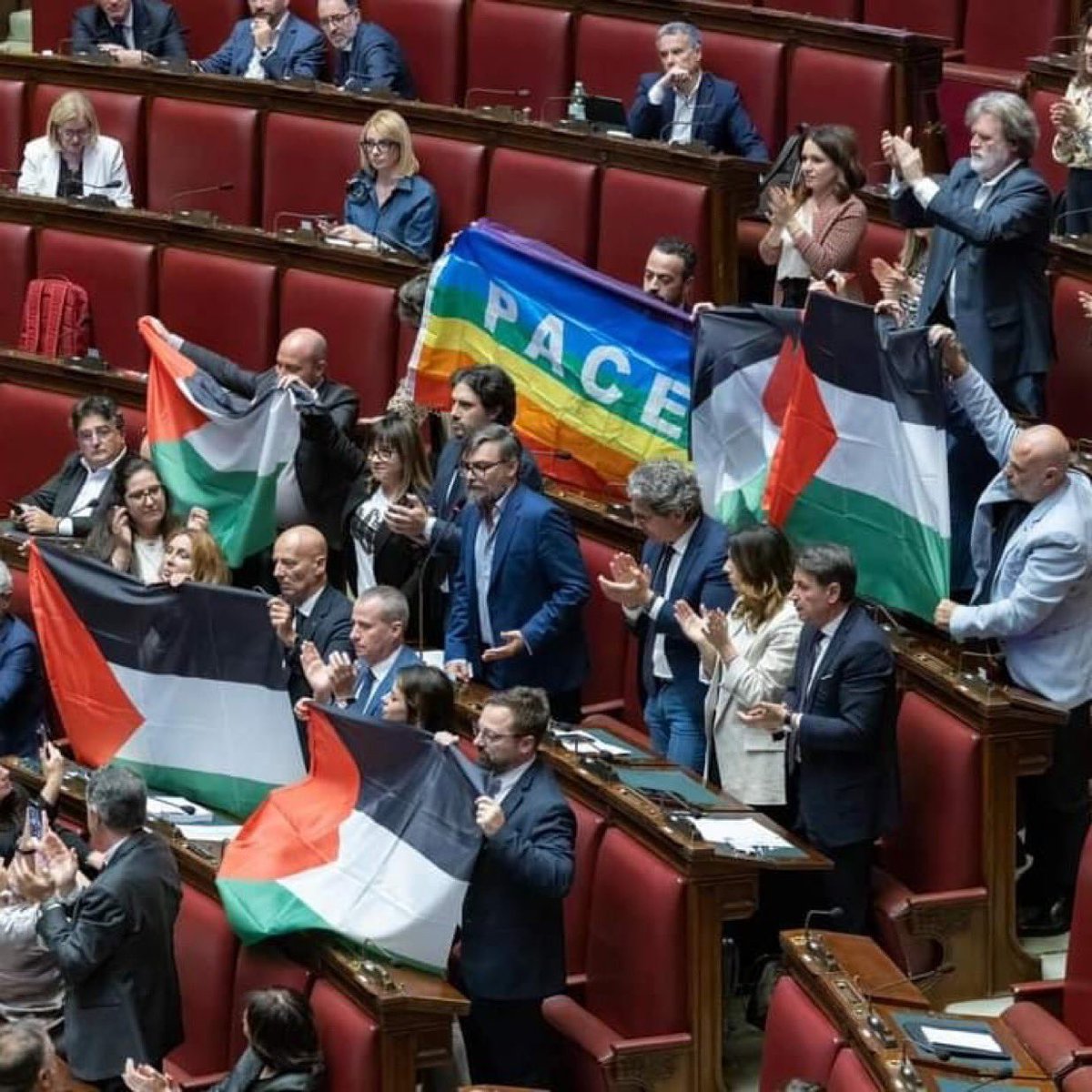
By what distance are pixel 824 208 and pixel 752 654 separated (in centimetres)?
128

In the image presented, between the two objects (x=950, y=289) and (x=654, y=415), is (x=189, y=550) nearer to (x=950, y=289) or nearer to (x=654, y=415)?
(x=654, y=415)

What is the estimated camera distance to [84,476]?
5621mm

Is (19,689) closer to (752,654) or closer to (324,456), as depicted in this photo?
(324,456)

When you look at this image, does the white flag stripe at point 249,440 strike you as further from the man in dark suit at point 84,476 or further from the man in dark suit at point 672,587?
the man in dark suit at point 672,587

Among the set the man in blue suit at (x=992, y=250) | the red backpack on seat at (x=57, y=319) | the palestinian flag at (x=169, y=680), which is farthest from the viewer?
the red backpack on seat at (x=57, y=319)

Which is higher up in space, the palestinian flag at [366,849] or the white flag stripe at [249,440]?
the white flag stripe at [249,440]

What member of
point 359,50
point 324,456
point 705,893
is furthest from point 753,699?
point 359,50

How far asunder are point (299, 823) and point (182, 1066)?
0.43 metres

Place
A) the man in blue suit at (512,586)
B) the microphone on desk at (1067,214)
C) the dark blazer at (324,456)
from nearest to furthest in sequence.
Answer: the man in blue suit at (512,586) < the dark blazer at (324,456) < the microphone on desk at (1067,214)

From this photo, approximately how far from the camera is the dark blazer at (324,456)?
5301 millimetres

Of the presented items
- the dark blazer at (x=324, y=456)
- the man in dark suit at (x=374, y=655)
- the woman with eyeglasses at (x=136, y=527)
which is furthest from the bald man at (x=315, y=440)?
the man in dark suit at (x=374, y=655)

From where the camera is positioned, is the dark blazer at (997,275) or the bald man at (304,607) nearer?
the bald man at (304,607)

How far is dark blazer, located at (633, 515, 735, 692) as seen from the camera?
4488 millimetres

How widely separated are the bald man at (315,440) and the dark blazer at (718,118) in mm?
1075
